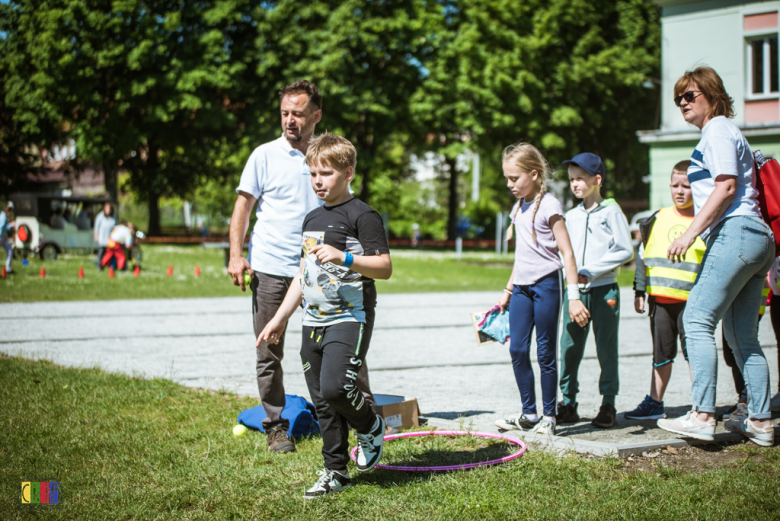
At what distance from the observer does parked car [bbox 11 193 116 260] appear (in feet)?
82.5

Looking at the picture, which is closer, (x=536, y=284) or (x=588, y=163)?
(x=536, y=284)

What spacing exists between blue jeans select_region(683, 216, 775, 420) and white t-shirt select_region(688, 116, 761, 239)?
0.31ft

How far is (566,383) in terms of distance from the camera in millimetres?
4867

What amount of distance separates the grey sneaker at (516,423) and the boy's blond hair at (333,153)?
2.00 meters

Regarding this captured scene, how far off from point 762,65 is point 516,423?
23257 millimetres

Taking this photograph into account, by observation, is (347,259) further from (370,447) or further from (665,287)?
(665,287)

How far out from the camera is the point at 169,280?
1798 centimetres

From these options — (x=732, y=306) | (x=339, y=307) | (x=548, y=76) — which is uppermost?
(x=548, y=76)

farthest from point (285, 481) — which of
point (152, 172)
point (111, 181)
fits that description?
point (152, 172)

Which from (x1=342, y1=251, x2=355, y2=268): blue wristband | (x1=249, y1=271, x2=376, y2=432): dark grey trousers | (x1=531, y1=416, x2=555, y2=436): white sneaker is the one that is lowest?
(x1=531, y1=416, x2=555, y2=436): white sneaker

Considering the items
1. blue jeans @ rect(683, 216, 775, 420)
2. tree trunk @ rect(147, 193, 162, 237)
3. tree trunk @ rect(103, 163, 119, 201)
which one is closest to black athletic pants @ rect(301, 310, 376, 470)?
blue jeans @ rect(683, 216, 775, 420)

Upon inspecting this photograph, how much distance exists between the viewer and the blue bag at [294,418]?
4578mm

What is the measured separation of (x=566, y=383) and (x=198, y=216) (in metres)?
70.0

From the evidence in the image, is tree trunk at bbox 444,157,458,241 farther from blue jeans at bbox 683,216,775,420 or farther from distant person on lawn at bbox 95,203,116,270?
blue jeans at bbox 683,216,775,420
